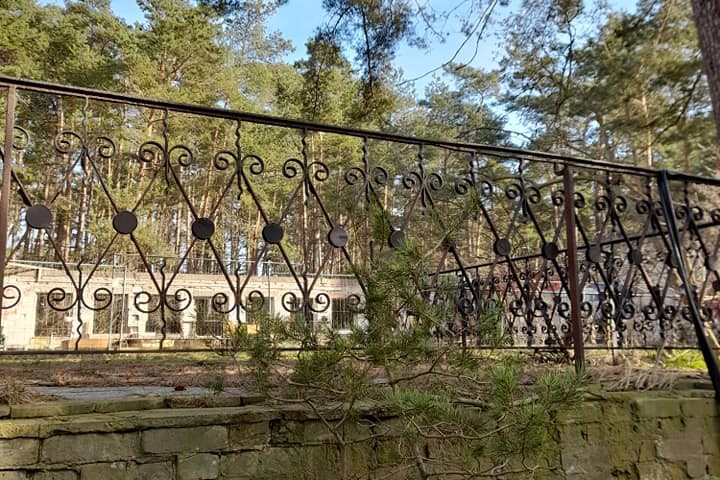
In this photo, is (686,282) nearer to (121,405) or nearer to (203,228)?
(203,228)

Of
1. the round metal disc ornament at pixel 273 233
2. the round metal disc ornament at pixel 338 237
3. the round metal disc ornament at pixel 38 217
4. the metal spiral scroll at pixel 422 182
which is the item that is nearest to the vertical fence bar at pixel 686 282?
the metal spiral scroll at pixel 422 182

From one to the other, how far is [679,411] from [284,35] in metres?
18.5

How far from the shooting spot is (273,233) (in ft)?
6.69

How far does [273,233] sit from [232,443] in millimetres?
805

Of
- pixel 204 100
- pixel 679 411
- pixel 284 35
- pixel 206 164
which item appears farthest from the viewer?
pixel 284 35

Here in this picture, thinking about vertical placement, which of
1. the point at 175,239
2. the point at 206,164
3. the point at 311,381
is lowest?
the point at 311,381

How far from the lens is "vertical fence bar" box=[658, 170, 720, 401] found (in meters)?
2.41

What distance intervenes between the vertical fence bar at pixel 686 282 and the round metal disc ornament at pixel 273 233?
1982 mm

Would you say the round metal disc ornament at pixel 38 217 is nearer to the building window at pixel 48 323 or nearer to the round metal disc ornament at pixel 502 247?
the round metal disc ornament at pixel 502 247

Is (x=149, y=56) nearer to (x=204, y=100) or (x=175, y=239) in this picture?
(x=204, y=100)

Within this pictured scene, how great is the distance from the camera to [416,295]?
1491 mm

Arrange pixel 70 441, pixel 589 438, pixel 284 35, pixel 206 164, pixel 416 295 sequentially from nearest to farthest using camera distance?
pixel 70 441, pixel 416 295, pixel 589 438, pixel 206 164, pixel 284 35

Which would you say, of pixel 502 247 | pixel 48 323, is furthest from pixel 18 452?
pixel 48 323

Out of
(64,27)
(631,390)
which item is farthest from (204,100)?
(631,390)
